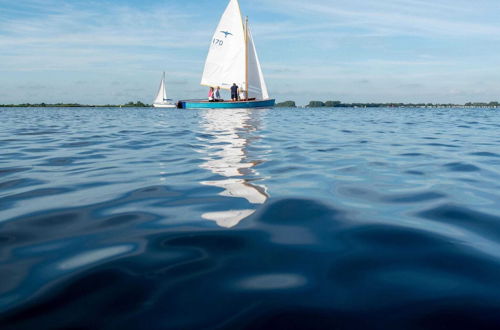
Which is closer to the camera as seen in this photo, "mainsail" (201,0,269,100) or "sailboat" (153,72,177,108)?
"mainsail" (201,0,269,100)

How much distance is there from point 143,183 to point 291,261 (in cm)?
291

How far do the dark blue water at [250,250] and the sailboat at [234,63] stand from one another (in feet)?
125

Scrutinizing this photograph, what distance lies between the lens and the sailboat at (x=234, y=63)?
1623 inches

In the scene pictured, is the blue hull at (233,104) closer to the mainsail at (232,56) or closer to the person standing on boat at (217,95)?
the person standing on boat at (217,95)

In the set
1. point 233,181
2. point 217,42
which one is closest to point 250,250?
point 233,181

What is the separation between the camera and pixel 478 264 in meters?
2.29

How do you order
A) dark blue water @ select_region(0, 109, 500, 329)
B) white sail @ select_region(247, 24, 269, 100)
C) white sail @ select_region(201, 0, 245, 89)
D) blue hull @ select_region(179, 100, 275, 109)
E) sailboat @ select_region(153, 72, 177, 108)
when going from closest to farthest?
1. dark blue water @ select_region(0, 109, 500, 329)
2. white sail @ select_region(201, 0, 245, 89)
3. blue hull @ select_region(179, 100, 275, 109)
4. white sail @ select_region(247, 24, 269, 100)
5. sailboat @ select_region(153, 72, 177, 108)

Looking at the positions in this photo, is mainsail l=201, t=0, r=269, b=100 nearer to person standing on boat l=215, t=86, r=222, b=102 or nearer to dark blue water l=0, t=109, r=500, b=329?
person standing on boat l=215, t=86, r=222, b=102

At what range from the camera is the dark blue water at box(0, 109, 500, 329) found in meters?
1.75

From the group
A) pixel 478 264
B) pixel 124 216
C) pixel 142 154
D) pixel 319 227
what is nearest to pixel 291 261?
pixel 319 227

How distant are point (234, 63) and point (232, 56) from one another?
843 millimetres

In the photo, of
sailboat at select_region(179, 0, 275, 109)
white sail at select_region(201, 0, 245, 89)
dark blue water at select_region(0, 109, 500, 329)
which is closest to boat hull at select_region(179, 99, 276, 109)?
sailboat at select_region(179, 0, 275, 109)

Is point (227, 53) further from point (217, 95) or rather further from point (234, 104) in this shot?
point (217, 95)

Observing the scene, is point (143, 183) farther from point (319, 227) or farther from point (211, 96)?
point (211, 96)
